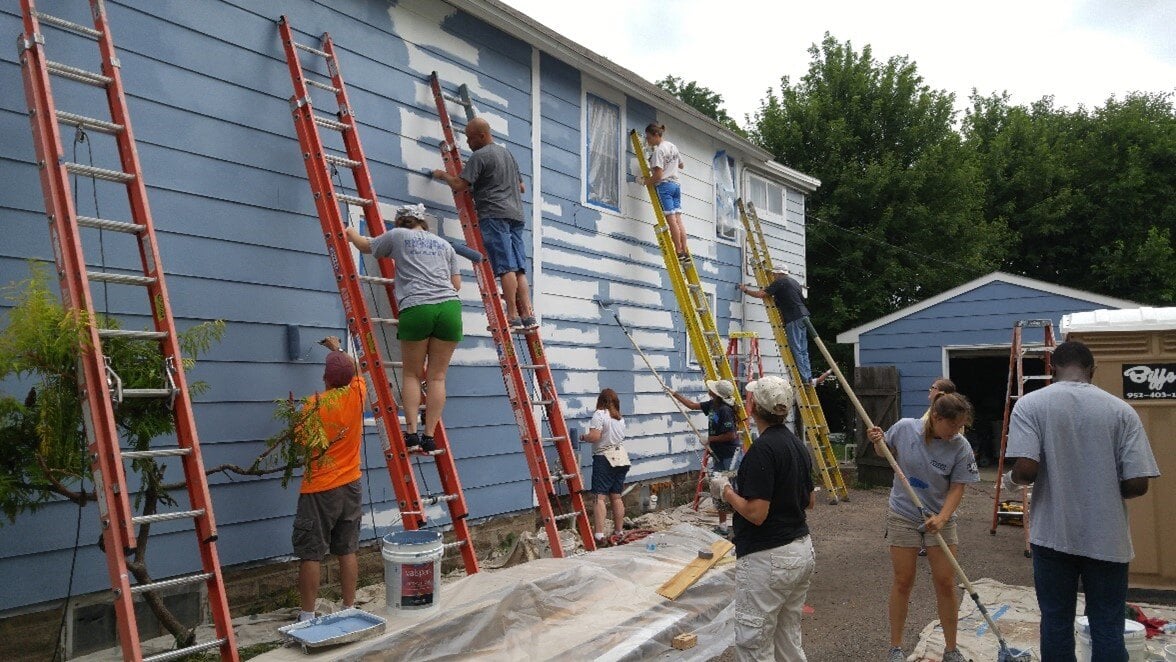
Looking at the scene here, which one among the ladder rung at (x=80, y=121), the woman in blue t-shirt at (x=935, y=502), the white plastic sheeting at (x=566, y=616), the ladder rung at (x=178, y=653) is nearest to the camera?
the ladder rung at (x=178, y=653)

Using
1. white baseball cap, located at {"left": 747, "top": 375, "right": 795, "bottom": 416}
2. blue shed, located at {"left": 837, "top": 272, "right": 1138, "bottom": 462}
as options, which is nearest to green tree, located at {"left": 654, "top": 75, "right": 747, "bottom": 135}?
blue shed, located at {"left": 837, "top": 272, "right": 1138, "bottom": 462}

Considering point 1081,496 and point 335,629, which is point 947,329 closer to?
point 1081,496

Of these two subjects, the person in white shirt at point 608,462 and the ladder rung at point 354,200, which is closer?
the ladder rung at point 354,200

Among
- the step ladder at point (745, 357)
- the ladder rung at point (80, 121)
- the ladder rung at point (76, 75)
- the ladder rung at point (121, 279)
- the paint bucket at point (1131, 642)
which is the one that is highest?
the ladder rung at point (76, 75)

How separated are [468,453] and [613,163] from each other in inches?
→ 170

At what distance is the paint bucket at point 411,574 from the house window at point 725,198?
8.48 m

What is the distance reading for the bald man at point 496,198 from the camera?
22.4 ft

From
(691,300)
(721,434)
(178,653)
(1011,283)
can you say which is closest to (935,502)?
(178,653)

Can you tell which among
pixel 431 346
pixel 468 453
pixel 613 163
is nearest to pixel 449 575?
pixel 468 453

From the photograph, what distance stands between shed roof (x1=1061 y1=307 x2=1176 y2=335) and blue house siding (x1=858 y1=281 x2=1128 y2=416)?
8.41m

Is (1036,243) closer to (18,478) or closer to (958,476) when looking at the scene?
(958,476)

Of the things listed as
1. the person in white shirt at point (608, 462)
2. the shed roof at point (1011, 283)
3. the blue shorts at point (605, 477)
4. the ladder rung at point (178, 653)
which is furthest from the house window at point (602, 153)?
the shed roof at point (1011, 283)

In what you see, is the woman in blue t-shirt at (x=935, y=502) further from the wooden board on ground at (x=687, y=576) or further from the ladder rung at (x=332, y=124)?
the ladder rung at (x=332, y=124)

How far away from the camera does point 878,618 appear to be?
612 cm
